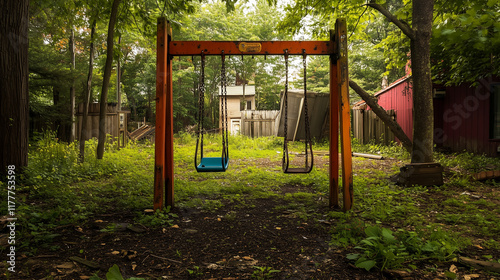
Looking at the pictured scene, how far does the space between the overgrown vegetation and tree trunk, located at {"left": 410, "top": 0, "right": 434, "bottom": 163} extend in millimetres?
981

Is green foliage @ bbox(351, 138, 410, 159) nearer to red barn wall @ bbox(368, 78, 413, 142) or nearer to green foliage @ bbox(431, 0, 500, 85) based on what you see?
red barn wall @ bbox(368, 78, 413, 142)

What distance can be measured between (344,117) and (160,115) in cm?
274

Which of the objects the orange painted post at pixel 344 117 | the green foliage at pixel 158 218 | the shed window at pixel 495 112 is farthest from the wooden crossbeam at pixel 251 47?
the shed window at pixel 495 112

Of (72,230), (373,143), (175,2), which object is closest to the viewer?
(72,230)

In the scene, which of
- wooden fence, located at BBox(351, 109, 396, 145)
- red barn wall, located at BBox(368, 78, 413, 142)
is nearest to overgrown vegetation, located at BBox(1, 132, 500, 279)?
red barn wall, located at BBox(368, 78, 413, 142)

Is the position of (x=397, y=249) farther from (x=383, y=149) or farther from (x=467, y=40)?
(x=383, y=149)

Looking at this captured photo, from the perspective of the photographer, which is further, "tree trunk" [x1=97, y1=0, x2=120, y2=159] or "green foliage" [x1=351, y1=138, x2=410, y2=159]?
"green foliage" [x1=351, y1=138, x2=410, y2=159]

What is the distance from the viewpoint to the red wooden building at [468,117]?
353 inches

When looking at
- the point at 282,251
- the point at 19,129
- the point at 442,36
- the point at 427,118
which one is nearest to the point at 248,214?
the point at 282,251

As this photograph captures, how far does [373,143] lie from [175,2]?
421 inches

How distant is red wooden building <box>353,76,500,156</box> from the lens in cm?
897

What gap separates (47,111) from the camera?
1012 centimetres

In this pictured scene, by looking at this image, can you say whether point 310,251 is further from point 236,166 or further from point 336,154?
point 236,166

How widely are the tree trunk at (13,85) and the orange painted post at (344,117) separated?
5306 mm
